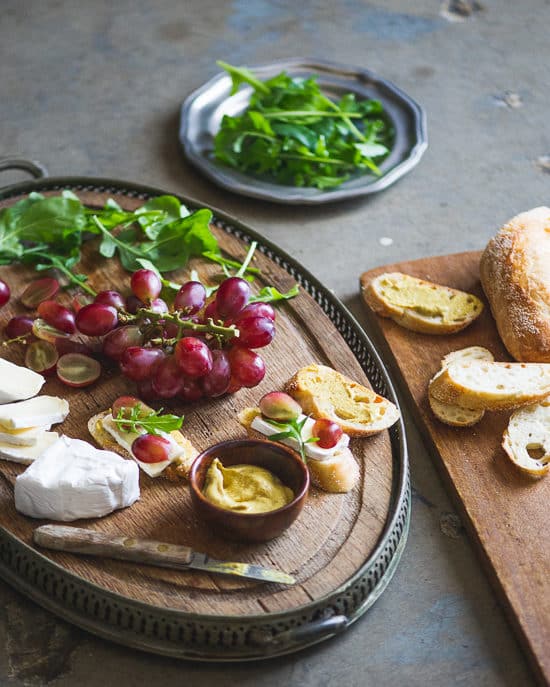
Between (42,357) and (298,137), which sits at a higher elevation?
(298,137)

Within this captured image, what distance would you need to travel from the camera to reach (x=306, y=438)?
161cm

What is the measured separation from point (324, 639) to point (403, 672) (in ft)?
0.47

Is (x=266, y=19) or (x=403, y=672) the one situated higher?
(x=266, y=19)

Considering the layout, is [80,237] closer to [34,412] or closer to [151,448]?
[34,412]

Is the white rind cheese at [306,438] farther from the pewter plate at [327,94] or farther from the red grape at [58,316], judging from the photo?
the pewter plate at [327,94]

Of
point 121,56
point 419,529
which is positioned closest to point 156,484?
point 419,529

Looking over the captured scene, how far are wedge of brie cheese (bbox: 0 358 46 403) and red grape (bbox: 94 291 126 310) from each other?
0.72 ft

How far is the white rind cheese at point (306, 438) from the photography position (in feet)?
5.15

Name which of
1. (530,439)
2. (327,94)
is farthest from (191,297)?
(327,94)

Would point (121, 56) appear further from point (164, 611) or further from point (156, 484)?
point (164, 611)

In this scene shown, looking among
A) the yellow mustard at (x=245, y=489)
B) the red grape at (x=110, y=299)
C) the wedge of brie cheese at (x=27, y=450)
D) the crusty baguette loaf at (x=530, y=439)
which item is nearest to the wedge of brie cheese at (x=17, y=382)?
the wedge of brie cheese at (x=27, y=450)

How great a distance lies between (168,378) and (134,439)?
0.13m

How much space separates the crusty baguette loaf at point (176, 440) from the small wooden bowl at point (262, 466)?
0.30 ft

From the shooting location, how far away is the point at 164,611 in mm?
1353
